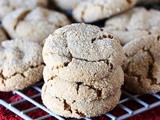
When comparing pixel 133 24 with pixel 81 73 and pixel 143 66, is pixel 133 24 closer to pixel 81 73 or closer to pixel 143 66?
pixel 143 66

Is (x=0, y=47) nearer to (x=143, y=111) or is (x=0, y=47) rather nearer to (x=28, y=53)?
(x=28, y=53)

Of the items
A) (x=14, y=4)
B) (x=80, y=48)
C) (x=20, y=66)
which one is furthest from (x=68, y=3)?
(x=80, y=48)

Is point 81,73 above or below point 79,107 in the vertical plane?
above

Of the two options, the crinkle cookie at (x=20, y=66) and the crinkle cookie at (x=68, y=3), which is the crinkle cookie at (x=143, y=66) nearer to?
the crinkle cookie at (x=20, y=66)

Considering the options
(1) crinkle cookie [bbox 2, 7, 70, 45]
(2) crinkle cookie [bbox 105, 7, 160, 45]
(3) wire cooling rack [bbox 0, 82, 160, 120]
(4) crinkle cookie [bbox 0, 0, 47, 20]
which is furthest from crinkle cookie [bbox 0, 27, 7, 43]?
(2) crinkle cookie [bbox 105, 7, 160, 45]

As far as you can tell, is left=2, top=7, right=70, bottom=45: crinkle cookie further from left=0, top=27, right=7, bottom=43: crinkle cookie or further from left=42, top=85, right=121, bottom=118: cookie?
left=42, top=85, right=121, bottom=118: cookie

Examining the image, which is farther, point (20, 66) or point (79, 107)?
point (20, 66)

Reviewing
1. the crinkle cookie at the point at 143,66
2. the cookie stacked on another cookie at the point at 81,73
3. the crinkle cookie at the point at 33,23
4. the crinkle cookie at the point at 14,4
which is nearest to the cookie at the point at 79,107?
the cookie stacked on another cookie at the point at 81,73
